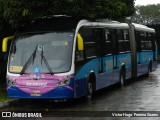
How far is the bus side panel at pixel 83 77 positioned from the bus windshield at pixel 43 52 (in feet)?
2.03

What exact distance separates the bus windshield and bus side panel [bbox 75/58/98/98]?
0.62 m

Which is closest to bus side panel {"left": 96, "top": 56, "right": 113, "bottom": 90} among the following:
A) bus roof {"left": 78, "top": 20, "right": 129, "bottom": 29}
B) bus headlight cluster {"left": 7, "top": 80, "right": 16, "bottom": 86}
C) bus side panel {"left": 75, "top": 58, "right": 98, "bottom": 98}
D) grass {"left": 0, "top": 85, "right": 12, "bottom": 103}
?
bus side panel {"left": 75, "top": 58, "right": 98, "bottom": 98}

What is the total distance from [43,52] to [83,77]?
1.55 m

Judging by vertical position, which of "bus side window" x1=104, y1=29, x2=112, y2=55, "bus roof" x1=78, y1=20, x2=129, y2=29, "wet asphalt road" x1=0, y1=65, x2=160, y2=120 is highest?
"bus roof" x1=78, y1=20, x2=129, y2=29

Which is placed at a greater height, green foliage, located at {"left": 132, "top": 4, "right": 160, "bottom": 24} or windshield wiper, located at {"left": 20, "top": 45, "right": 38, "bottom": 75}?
green foliage, located at {"left": 132, "top": 4, "right": 160, "bottom": 24}

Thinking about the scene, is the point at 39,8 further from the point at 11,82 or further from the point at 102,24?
the point at 11,82

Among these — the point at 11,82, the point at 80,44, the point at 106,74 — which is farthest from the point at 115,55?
the point at 11,82

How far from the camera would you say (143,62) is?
953 inches

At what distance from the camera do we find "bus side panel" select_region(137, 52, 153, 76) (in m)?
23.3

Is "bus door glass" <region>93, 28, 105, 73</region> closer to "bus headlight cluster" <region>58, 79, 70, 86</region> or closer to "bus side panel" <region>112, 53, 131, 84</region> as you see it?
"bus side panel" <region>112, 53, 131, 84</region>

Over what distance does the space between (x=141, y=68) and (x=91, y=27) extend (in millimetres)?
8696

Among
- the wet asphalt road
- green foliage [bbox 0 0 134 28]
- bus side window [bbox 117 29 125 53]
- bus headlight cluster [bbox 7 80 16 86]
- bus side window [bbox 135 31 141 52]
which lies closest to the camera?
the wet asphalt road

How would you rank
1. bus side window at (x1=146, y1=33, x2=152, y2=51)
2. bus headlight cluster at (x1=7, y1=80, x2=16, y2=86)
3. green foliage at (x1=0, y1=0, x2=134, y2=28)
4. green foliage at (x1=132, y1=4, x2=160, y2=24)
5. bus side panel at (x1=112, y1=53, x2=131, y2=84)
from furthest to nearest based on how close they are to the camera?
1. green foliage at (x1=132, y1=4, x2=160, y2=24)
2. bus side window at (x1=146, y1=33, x2=152, y2=51)
3. bus side panel at (x1=112, y1=53, x2=131, y2=84)
4. green foliage at (x1=0, y1=0, x2=134, y2=28)
5. bus headlight cluster at (x1=7, y1=80, x2=16, y2=86)

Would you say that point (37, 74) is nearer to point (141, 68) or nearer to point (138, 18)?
point (141, 68)
